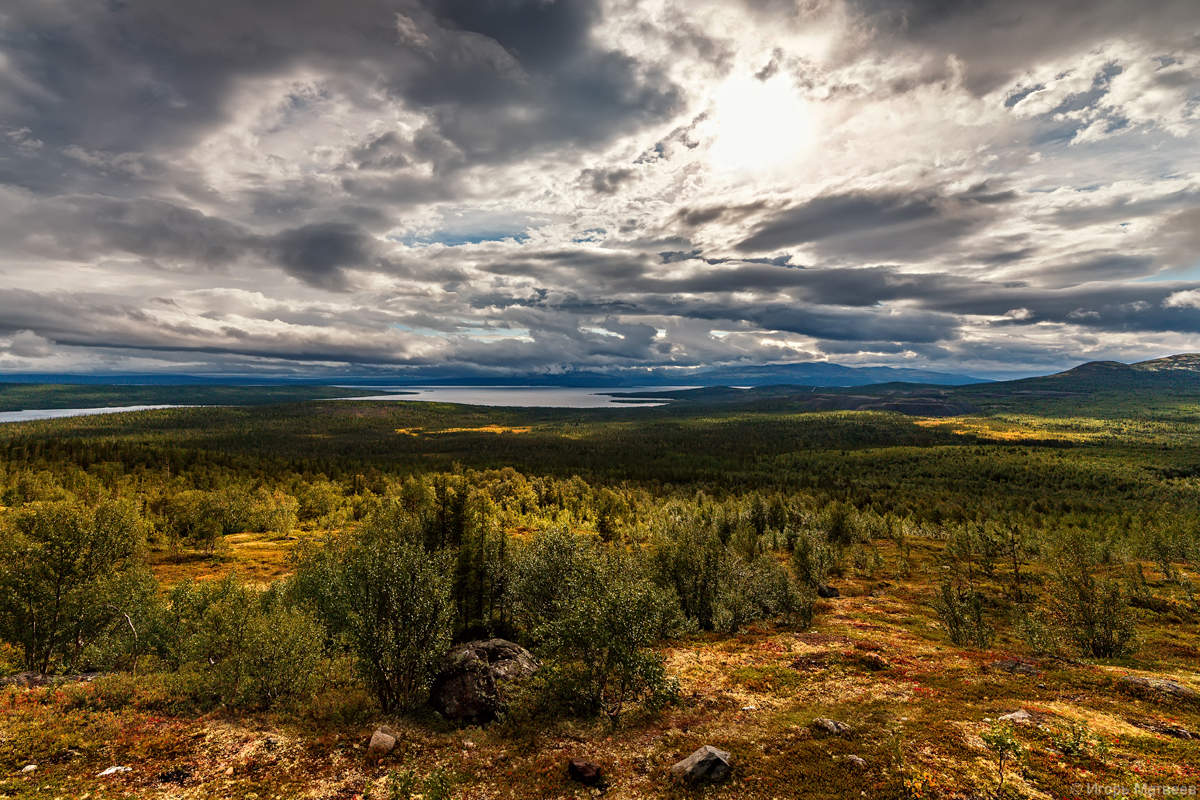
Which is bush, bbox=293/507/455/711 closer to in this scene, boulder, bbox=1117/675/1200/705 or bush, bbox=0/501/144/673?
bush, bbox=0/501/144/673

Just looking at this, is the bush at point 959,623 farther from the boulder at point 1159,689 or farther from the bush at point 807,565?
the bush at point 807,565

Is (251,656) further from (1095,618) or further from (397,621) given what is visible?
(1095,618)

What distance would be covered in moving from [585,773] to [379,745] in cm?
1585

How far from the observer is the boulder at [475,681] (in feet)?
128

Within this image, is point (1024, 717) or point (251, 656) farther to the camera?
point (251, 656)

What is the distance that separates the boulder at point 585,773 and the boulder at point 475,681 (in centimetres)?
1130

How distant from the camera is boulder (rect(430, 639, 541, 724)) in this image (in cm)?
3912

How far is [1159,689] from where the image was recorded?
125ft

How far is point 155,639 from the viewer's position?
2028 inches

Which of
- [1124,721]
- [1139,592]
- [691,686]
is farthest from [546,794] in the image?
[1139,592]

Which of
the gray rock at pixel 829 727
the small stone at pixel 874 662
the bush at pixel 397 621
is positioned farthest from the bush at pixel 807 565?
the bush at pixel 397 621

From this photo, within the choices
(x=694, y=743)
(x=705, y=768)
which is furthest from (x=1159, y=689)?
(x=705, y=768)

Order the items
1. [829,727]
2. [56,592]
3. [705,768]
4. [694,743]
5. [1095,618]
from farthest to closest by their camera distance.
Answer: [1095,618] → [56,592] → [694,743] → [829,727] → [705,768]

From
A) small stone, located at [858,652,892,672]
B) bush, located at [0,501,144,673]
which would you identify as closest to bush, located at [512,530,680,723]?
small stone, located at [858,652,892,672]
